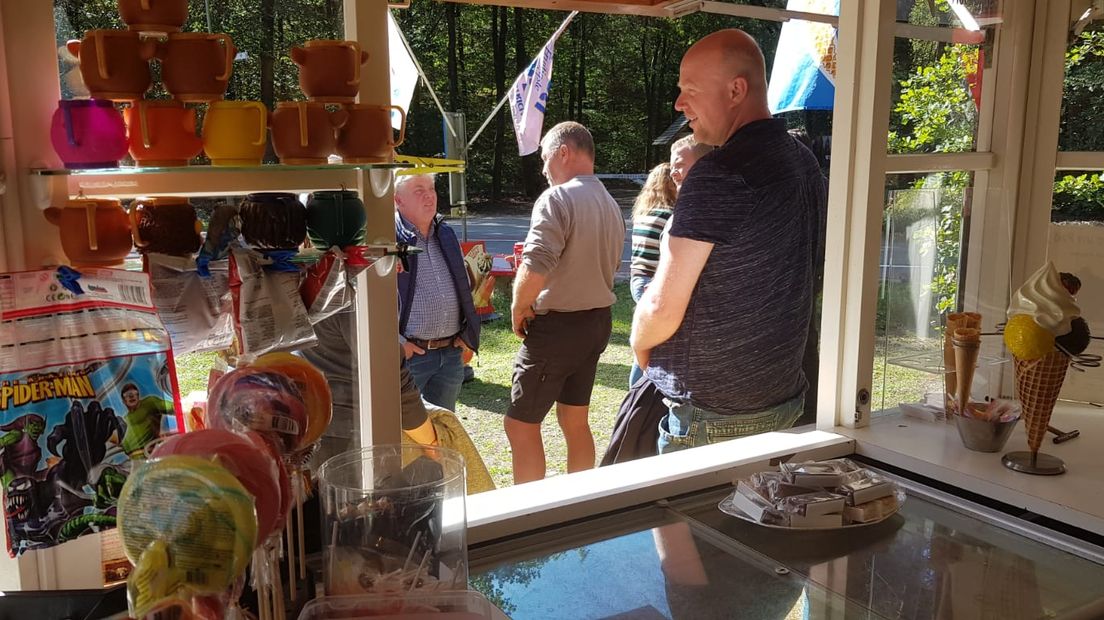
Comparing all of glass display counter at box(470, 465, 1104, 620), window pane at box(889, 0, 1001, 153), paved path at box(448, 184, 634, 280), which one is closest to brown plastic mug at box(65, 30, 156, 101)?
glass display counter at box(470, 465, 1104, 620)

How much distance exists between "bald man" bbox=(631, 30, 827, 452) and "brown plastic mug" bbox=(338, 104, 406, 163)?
45.0 inches

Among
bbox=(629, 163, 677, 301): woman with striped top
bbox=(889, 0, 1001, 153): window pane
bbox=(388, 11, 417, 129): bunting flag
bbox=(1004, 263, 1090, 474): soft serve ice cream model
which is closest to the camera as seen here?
bbox=(1004, 263, 1090, 474): soft serve ice cream model

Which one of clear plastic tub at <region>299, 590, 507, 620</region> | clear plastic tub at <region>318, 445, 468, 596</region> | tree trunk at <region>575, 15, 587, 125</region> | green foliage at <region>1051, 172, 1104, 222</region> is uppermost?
tree trunk at <region>575, 15, 587, 125</region>

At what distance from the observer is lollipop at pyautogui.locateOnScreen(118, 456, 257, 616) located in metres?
0.57

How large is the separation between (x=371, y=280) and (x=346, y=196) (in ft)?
0.50

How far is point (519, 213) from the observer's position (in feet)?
33.5

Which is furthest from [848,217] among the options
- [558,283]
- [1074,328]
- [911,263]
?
[558,283]

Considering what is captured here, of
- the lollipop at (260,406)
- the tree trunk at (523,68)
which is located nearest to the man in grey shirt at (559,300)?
the lollipop at (260,406)

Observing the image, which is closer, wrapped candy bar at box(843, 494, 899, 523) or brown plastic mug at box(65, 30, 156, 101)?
brown plastic mug at box(65, 30, 156, 101)

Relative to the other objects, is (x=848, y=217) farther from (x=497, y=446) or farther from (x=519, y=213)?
(x=519, y=213)

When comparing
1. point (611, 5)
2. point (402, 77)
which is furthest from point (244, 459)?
point (402, 77)

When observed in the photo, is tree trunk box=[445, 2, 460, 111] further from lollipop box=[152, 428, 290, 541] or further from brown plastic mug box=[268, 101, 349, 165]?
lollipop box=[152, 428, 290, 541]

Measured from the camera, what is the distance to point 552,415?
5.79 meters

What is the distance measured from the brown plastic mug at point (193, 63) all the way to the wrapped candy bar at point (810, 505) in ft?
3.11
